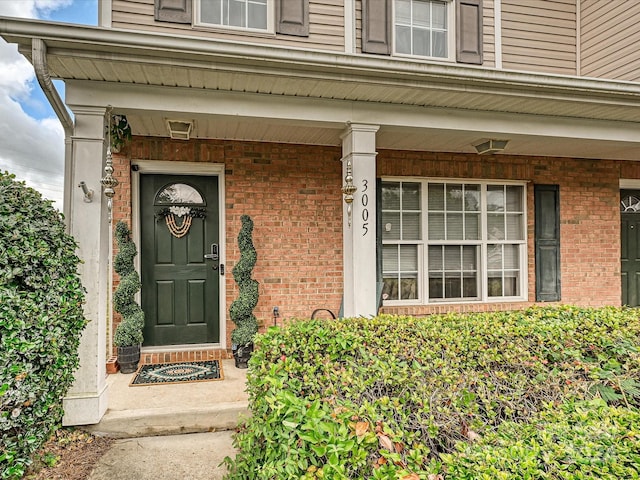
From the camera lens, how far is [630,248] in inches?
233

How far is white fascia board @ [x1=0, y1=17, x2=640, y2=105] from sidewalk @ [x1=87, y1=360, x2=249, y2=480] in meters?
2.52

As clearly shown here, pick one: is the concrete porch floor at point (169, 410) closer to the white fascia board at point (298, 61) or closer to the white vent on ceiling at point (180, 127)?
the white vent on ceiling at point (180, 127)

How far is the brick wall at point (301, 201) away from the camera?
15.0 feet

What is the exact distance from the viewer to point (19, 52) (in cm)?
268

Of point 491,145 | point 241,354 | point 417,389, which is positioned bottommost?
point 241,354

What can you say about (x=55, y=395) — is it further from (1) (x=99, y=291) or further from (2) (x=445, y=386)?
(2) (x=445, y=386)

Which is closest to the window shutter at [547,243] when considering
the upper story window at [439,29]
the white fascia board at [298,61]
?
the white fascia board at [298,61]

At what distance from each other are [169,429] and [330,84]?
2873 mm

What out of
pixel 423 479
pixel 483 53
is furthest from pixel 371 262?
pixel 483 53

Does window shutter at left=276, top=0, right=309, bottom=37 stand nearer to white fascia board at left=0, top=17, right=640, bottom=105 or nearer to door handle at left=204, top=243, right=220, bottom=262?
white fascia board at left=0, top=17, right=640, bottom=105

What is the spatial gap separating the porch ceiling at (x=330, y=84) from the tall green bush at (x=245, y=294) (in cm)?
115

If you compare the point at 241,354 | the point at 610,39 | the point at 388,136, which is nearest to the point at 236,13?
the point at 388,136

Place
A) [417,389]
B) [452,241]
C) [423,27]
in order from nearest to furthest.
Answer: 1. [417,389]
2. [423,27]
3. [452,241]

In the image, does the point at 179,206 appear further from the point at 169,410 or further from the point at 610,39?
the point at 610,39
